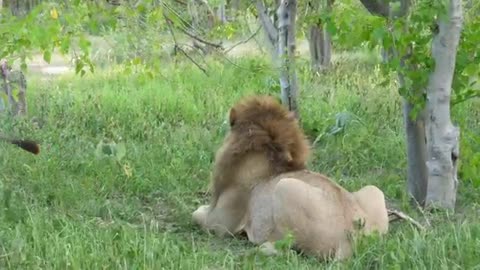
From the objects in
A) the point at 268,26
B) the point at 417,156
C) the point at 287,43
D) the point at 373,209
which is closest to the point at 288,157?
→ the point at 373,209

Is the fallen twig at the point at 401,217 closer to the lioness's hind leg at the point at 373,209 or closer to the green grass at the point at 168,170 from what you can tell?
the green grass at the point at 168,170

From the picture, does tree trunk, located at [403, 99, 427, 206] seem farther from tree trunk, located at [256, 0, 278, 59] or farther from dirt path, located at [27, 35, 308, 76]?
dirt path, located at [27, 35, 308, 76]

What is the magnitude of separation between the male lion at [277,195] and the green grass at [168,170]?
0.15 m

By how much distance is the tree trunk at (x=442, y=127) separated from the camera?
6777 mm

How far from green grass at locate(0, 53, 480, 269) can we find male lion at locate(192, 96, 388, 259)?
15cm

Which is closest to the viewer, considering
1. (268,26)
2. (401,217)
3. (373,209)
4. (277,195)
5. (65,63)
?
(277,195)

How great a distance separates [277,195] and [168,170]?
2575mm

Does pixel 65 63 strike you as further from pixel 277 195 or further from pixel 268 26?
pixel 277 195

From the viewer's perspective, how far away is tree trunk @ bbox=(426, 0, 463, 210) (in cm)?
678

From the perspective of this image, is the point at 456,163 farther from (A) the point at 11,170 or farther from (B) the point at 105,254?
(A) the point at 11,170

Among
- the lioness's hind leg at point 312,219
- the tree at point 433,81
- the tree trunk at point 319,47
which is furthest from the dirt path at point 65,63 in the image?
the lioness's hind leg at point 312,219

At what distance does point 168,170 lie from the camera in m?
8.29

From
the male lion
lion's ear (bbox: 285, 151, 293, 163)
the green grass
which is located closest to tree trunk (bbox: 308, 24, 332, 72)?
the green grass

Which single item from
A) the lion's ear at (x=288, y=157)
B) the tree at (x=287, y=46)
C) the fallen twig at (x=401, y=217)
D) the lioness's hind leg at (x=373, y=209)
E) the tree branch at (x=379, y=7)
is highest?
the tree branch at (x=379, y=7)
